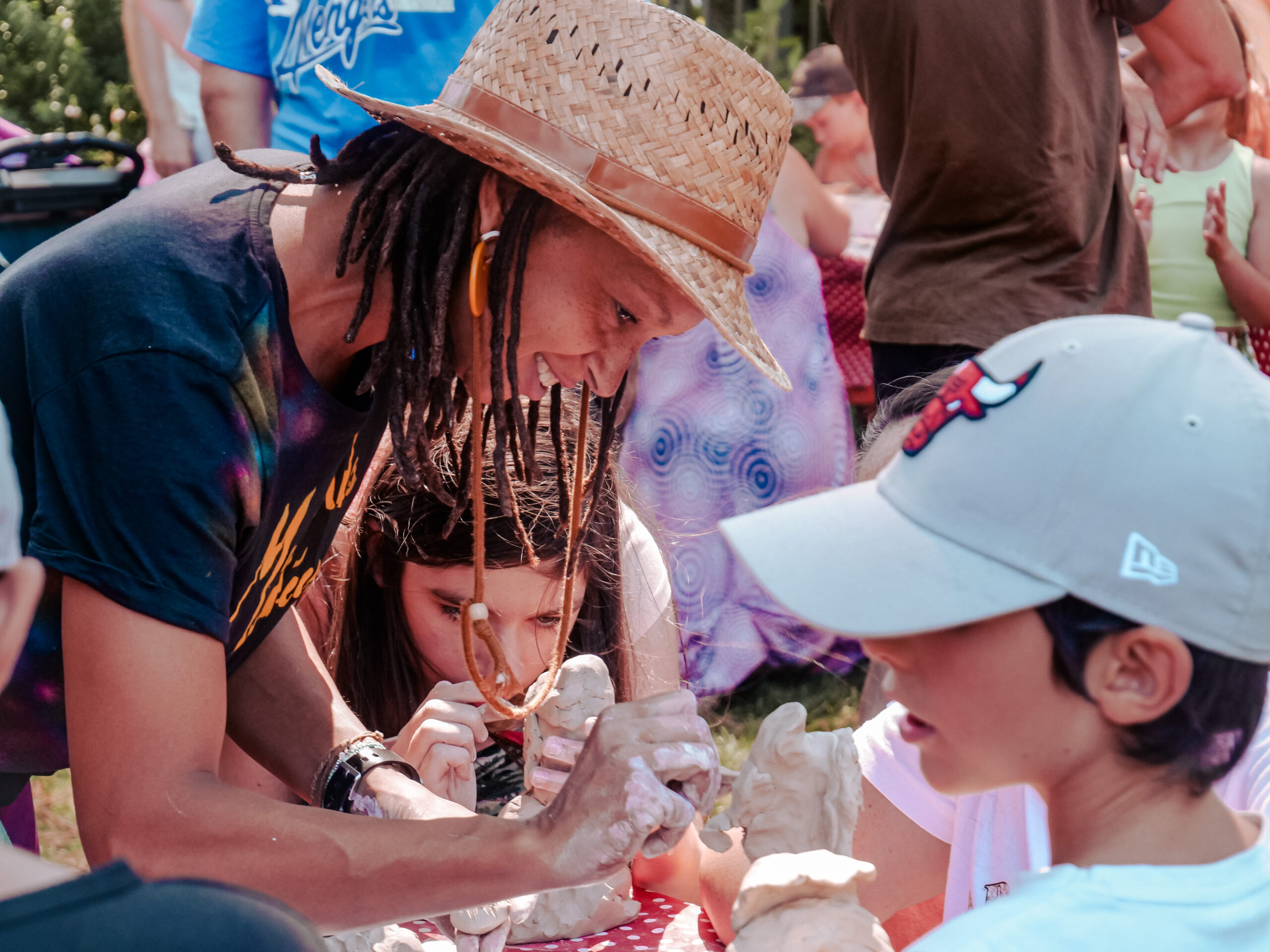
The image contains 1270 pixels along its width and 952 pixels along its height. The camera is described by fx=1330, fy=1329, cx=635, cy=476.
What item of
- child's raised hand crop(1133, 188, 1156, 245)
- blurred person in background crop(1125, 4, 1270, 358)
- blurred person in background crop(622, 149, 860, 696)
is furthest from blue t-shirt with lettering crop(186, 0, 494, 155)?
blurred person in background crop(1125, 4, 1270, 358)

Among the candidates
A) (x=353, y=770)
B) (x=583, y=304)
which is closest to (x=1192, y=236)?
(x=583, y=304)

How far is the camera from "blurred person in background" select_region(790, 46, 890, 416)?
496 cm

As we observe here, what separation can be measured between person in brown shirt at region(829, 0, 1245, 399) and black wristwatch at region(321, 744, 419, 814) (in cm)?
130

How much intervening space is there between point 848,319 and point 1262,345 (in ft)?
5.16

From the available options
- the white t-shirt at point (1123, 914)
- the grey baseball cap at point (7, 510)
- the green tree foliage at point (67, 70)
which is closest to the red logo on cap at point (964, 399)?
the white t-shirt at point (1123, 914)

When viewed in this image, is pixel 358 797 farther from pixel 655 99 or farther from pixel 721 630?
pixel 721 630

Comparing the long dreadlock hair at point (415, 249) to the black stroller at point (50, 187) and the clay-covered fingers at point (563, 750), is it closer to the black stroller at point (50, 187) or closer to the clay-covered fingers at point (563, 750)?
the clay-covered fingers at point (563, 750)

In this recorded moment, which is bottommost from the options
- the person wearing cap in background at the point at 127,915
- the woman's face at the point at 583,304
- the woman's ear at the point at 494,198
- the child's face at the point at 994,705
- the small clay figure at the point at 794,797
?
the small clay figure at the point at 794,797

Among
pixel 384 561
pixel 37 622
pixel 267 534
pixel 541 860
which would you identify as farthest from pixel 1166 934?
pixel 384 561

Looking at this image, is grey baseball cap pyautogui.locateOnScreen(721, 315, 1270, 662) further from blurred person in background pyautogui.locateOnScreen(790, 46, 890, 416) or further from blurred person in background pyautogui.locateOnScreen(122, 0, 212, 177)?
blurred person in background pyautogui.locateOnScreen(790, 46, 890, 416)

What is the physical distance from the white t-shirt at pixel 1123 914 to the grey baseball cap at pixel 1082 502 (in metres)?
0.19

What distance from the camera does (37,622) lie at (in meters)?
1.58

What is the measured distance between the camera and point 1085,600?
1.07 m

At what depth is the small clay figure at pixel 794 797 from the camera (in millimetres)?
1552
